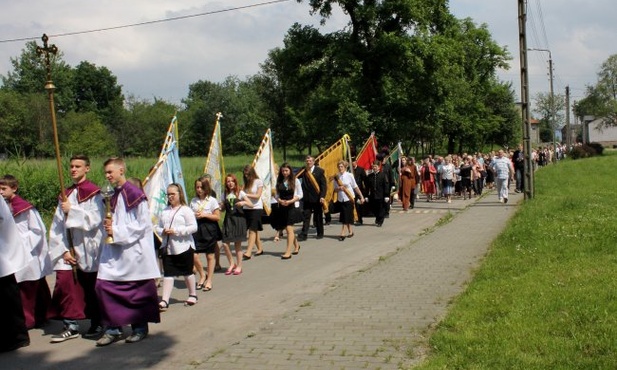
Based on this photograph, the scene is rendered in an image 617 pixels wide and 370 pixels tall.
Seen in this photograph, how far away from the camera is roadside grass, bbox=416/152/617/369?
5.33 metres

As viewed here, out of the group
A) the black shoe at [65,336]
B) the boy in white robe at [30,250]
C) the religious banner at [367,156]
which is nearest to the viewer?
the black shoe at [65,336]

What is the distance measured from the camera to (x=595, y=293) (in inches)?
283

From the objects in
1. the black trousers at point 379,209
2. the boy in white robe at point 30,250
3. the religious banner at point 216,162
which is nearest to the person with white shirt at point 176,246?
the boy in white robe at point 30,250

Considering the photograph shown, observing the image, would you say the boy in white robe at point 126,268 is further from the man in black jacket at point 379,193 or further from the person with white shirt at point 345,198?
the man in black jacket at point 379,193

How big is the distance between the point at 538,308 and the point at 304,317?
2.42m

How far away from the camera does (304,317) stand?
7.36m

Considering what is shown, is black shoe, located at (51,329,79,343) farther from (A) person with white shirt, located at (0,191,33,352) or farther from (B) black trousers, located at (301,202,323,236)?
(B) black trousers, located at (301,202,323,236)

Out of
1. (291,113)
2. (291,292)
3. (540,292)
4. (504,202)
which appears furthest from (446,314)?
(291,113)

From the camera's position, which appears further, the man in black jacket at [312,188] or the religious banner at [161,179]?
the man in black jacket at [312,188]

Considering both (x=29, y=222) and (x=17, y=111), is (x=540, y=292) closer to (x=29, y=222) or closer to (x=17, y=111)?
(x=29, y=222)

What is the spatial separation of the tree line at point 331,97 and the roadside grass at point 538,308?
547 centimetres

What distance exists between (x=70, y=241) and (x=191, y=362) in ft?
6.58

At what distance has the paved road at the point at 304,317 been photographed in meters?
5.95

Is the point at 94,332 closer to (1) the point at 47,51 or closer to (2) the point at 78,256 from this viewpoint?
(2) the point at 78,256
